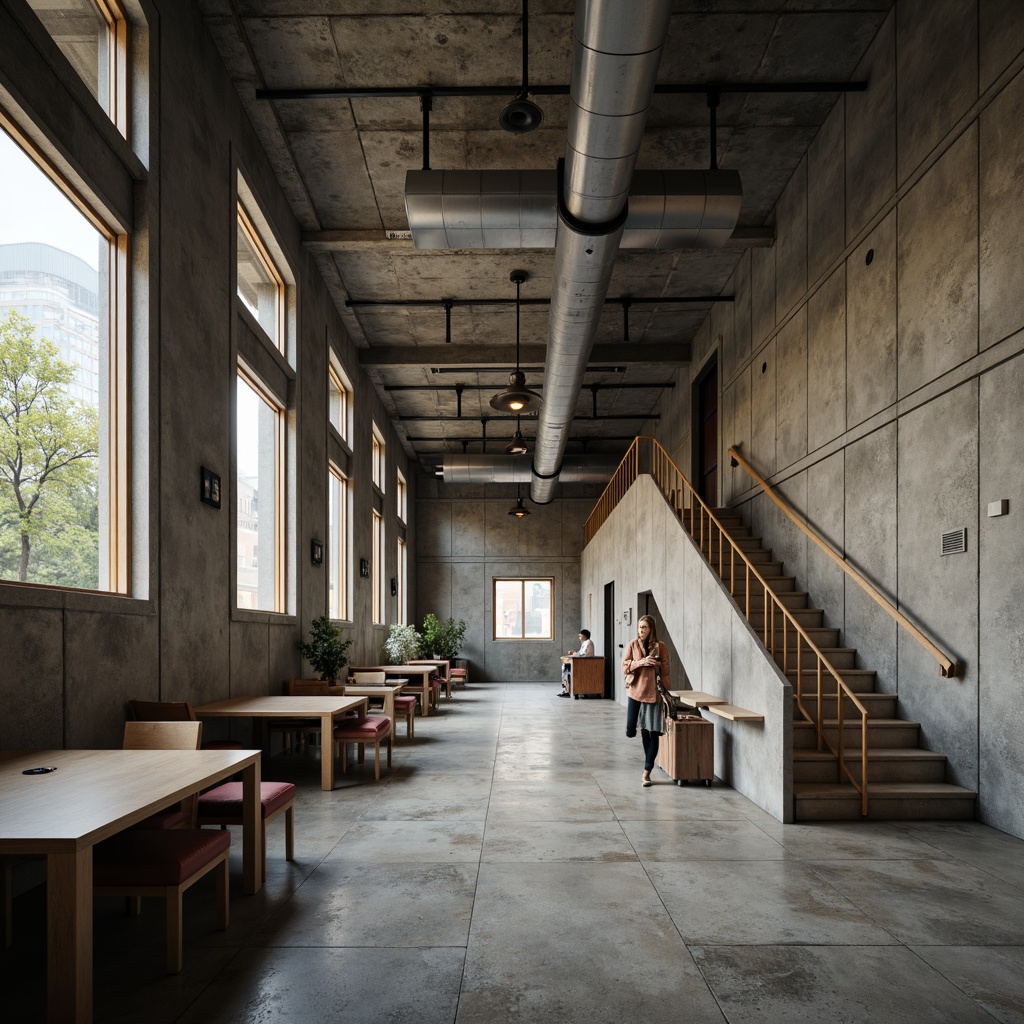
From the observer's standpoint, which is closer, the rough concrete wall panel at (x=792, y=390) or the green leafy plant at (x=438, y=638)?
the rough concrete wall panel at (x=792, y=390)

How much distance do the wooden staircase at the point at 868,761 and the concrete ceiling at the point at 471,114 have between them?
4676mm

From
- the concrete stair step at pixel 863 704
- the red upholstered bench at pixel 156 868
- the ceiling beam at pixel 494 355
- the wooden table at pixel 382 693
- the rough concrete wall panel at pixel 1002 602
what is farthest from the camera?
the ceiling beam at pixel 494 355

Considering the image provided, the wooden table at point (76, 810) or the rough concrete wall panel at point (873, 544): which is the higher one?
the rough concrete wall panel at point (873, 544)

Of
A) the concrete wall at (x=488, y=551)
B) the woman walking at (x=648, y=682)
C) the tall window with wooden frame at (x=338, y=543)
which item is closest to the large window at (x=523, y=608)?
the concrete wall at (x=488, y=551)

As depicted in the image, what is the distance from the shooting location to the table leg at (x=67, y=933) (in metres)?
2.31

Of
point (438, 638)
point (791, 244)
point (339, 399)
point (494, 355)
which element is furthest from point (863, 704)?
point (438, 638)

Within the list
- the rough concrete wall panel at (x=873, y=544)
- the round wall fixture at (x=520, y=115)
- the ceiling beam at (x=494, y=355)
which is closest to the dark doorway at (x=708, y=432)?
the ceiling beam at (x=494, y=355)

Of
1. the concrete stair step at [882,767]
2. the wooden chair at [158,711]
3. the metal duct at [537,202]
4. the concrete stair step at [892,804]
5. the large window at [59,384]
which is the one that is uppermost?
the metal duct at [537,202]

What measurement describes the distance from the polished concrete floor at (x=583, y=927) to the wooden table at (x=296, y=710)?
2.14 feet

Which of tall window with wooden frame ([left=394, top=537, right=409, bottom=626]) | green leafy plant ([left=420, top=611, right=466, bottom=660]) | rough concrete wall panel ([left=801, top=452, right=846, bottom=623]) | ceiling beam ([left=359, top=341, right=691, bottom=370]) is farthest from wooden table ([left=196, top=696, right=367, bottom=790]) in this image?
green leafy plant ([left=420, top=611, right=466, bottom=660])

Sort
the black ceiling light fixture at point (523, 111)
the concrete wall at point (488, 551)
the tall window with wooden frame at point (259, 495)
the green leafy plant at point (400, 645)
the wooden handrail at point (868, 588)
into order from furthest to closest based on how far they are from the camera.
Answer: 1. the concrete wall at point (488, 551)
2. the green leafy plant at point (400, 645)
3. the tall window with wooden frame at point (259, 495)
4. the black ceiling light fixture at point (523, 111)
5. the wooden handrail at point (868, 588)

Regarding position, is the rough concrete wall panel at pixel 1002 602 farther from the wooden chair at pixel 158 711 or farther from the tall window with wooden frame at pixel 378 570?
the tall window with wooden frame at pixel 378 570

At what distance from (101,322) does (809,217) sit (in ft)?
21.9

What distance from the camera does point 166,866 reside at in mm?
3000
